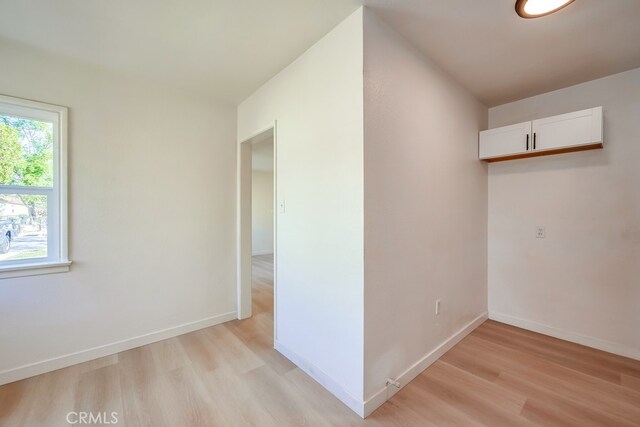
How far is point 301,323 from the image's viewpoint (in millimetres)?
2074

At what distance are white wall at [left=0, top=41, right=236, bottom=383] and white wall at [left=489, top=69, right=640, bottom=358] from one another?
125 inches

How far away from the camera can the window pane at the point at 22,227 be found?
6.31 ft

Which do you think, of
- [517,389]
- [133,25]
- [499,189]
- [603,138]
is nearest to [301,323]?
[517,389]

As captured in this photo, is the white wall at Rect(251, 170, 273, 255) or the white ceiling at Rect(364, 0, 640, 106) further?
the white wall at Rect(251, 170, 273, 255)

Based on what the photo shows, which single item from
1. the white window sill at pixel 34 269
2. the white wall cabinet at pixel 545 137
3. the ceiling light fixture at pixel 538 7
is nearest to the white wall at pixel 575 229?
the white wall cabinet at pixel 545 137

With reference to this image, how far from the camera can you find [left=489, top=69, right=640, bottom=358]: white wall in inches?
87.6

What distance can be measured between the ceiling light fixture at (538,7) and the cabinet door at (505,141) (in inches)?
51.4

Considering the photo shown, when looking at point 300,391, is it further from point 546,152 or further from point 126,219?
point 546,152

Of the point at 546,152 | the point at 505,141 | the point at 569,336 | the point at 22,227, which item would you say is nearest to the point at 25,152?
the point at 22,227

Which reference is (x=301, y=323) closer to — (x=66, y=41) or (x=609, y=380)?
(x=609, y=380)

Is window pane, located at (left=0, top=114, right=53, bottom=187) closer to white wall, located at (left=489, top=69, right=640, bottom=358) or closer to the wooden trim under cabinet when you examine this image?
the wooden trim under cabinet

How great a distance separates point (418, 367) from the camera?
1.97 meters

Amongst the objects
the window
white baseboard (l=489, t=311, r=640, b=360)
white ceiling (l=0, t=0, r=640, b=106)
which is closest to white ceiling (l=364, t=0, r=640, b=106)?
white ceiling (l=0, t=0, r=640, b=106)

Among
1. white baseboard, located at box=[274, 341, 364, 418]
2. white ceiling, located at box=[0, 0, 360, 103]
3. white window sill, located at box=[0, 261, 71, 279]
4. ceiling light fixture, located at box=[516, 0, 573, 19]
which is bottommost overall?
white baseboard, located at box=[274, 341, 364, 418]
